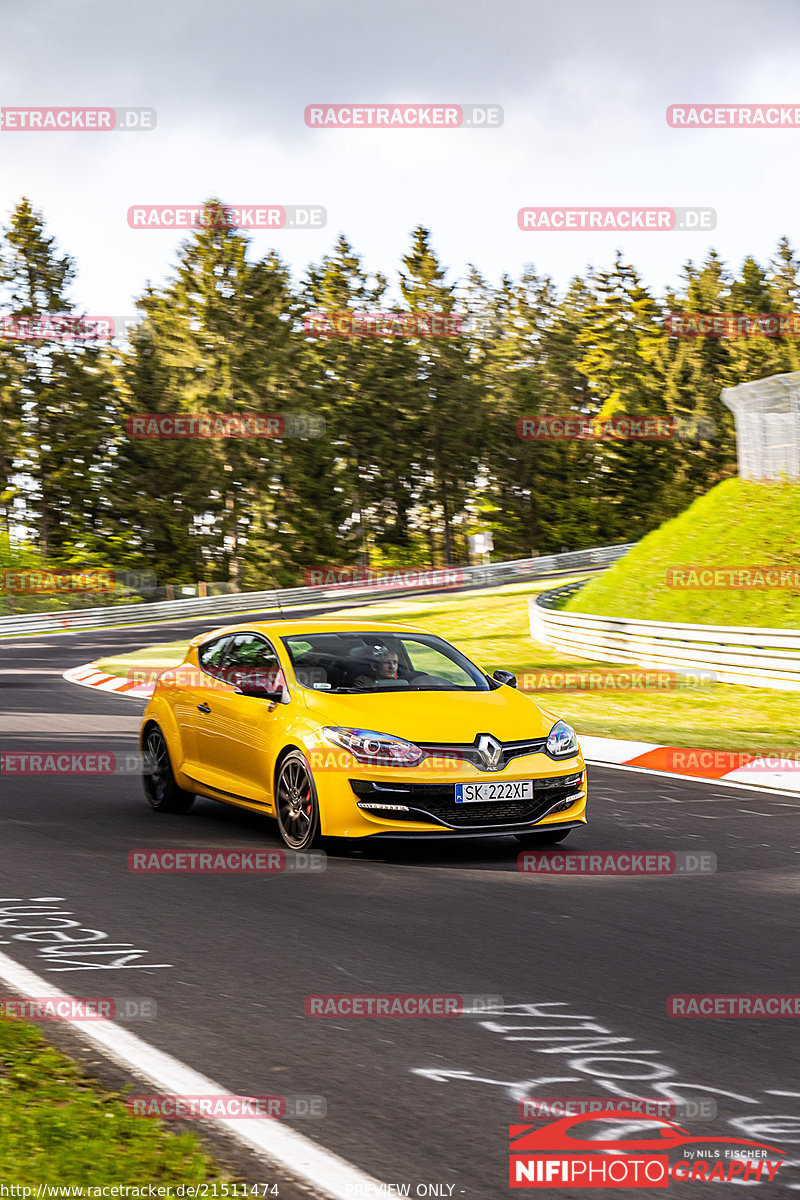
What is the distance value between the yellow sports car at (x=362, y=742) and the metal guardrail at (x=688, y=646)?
363 inches

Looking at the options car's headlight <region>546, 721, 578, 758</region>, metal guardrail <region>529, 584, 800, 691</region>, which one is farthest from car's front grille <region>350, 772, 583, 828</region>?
metal guardrail <region>529, 584, 800, 691</region>

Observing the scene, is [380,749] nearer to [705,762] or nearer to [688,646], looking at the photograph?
[705,762]

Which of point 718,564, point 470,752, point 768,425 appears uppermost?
point 768,425

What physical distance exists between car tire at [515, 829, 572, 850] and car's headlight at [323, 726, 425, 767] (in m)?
1.02

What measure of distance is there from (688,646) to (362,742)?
12.4m

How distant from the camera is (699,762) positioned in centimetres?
1273

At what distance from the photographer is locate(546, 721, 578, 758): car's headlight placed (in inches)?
336

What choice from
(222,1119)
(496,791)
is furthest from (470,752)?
(222,1119)

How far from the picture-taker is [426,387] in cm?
7556

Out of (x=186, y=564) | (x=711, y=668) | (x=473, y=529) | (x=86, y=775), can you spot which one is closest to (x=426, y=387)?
(x=473, y=529)

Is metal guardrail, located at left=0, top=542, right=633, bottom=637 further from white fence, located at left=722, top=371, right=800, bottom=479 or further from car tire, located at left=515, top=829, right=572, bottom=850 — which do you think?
car tire, located at left=515, top=829, right=572, bottom=850

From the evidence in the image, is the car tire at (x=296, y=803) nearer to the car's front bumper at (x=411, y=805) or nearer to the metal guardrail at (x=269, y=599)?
the car's front bumper at (x=411, y=805)

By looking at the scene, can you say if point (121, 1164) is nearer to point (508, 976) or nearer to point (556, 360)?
point (508, 976)

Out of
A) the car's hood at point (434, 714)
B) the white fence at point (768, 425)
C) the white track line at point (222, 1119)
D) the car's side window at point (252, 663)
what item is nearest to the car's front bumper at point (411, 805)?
the car's hood at point (434, 714)
